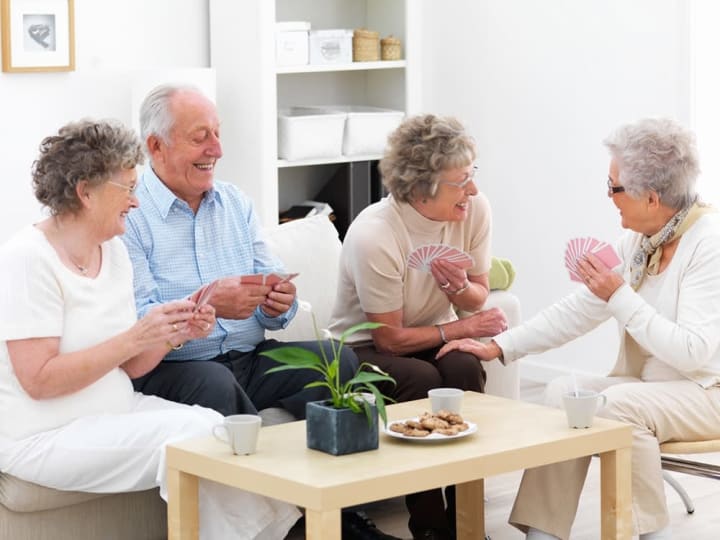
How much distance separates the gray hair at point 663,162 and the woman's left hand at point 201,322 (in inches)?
44.8

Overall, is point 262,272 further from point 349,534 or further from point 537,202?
point 537,202

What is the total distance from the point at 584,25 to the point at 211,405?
278cm

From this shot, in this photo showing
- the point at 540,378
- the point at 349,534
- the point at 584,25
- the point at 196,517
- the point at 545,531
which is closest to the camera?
the point at 196,517

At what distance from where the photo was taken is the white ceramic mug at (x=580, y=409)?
9.78 feet

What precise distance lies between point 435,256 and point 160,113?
878mm

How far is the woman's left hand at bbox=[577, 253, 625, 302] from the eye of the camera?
133 inches

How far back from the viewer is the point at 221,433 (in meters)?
2.87

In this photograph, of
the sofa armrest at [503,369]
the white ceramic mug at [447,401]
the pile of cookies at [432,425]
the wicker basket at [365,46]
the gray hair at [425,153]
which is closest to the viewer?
the pile of cookies at [432,425]

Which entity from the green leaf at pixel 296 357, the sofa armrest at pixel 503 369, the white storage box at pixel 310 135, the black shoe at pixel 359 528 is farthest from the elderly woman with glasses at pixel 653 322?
the white storage box at pixel 310 135

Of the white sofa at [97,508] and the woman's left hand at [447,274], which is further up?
the woman's left hand at [447,274]

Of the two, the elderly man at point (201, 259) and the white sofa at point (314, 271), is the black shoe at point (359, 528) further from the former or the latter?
the white sofa at point (314, 271)

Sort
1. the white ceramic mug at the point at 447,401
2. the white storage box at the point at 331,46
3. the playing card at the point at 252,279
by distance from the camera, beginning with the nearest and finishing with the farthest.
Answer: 1. the white ceramic mug at the point at 447,401
2. the playing card at the point at 252,279
3. the white storage box at the point at 331,46

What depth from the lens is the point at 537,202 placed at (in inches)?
226

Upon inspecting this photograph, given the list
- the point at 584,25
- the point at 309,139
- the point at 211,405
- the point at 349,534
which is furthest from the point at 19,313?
the point at 584,25
